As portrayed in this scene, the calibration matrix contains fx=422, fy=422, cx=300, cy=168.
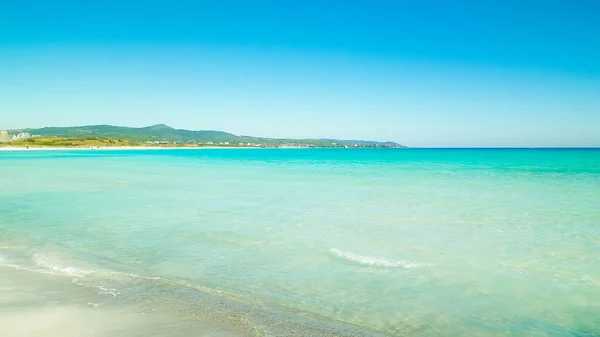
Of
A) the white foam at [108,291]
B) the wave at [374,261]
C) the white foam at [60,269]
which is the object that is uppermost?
the wave at [374,261]

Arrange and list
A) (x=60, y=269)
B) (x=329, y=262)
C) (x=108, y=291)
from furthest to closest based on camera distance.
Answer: (x=329, y=262) → (x=60, y=269) → (x=108, y=291)

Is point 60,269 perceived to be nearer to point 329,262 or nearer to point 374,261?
point 329,262

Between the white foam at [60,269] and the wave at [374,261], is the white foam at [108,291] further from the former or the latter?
the wave at [374,261]

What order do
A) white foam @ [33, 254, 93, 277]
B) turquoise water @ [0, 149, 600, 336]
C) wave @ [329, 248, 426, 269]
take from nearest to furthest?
turquoise water @ [0, 149, 600, 336] → white foam @ [33, 254, 93, 277] → wave @ [329, 248, 426, 269]

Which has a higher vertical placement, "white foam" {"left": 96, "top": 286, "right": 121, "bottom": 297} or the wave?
the wave

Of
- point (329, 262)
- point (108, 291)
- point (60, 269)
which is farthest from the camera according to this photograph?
point (329, 262)

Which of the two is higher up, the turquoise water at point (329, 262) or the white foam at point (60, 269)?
the turquoise water at point (329, 262)

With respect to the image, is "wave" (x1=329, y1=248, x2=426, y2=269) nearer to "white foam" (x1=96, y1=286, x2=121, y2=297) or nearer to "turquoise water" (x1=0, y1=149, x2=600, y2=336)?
"turquoise water" (x1=0, y1=149, x2=600, y2=336)

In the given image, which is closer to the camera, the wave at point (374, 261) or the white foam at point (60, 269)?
the white foam at point (60, 269)

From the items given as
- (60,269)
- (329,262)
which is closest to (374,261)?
(329,262)

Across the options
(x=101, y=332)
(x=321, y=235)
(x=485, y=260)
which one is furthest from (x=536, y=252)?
(x=101, y=332)

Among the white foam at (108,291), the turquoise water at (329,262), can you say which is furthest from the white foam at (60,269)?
the white foam at (108,291)

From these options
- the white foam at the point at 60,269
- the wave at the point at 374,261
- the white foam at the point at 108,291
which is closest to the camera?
the white foam at the point at 108,291

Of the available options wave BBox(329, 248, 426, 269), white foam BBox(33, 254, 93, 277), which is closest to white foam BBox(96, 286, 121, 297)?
white foam BBox(33, 254, 93, 277)
